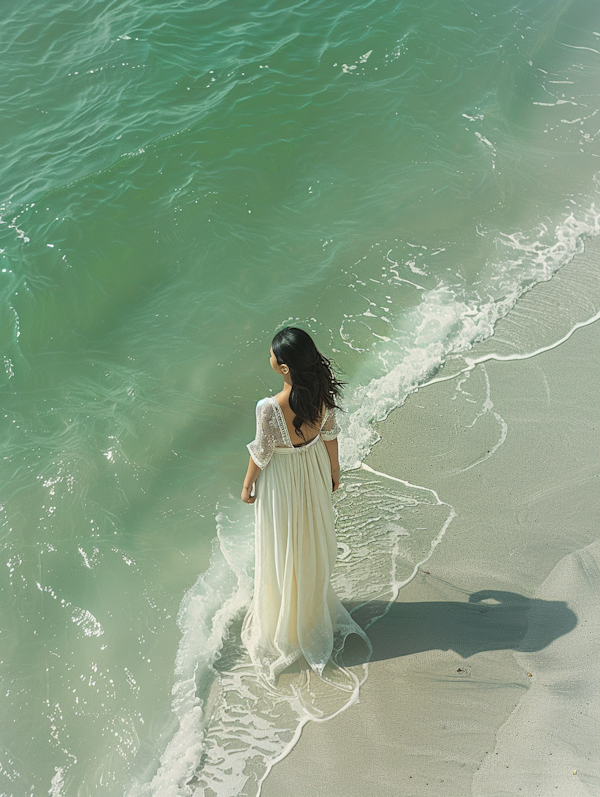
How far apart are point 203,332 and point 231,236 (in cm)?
161

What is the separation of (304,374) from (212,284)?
14.9ft

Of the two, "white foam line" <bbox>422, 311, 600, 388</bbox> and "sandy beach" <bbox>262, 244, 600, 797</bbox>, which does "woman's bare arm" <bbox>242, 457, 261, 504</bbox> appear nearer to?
"sandy beach" <bbox>262, 244, 600, 797</bbox>

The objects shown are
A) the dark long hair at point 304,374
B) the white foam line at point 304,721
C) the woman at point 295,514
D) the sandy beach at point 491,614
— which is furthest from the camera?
the white foam line at point 304,721

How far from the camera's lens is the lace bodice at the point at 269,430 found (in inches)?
136

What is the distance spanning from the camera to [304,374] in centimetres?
332

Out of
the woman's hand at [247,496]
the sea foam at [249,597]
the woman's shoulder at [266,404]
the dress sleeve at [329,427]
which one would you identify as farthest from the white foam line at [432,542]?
the woman's shoulder at [266,404]

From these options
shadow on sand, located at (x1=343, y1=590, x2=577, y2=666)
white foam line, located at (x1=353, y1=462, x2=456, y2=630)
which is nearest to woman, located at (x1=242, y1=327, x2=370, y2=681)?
shadow on sand, located at (x1=343, y1=590, x2=577, y2=666)

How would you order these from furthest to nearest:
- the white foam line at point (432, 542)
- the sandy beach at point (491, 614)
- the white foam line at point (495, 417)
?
the white foam line at point (495, 417) → the white foam line at point (432, 542) → the sandy beach at point (491, 614)

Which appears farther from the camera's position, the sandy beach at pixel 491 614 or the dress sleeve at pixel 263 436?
the sandy beach at pixel 491 614

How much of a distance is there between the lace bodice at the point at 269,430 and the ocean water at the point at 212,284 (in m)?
1.54

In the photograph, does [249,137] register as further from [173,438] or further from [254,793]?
[254,793]

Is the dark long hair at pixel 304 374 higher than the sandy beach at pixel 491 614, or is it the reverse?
the dark long hair at pixel 304 374

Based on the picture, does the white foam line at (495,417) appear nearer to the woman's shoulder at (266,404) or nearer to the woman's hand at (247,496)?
the woman's hand at (247,496)

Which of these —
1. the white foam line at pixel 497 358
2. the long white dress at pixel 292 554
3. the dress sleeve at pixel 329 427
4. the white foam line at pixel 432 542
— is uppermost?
the dress sleeve at pixel 329 427
